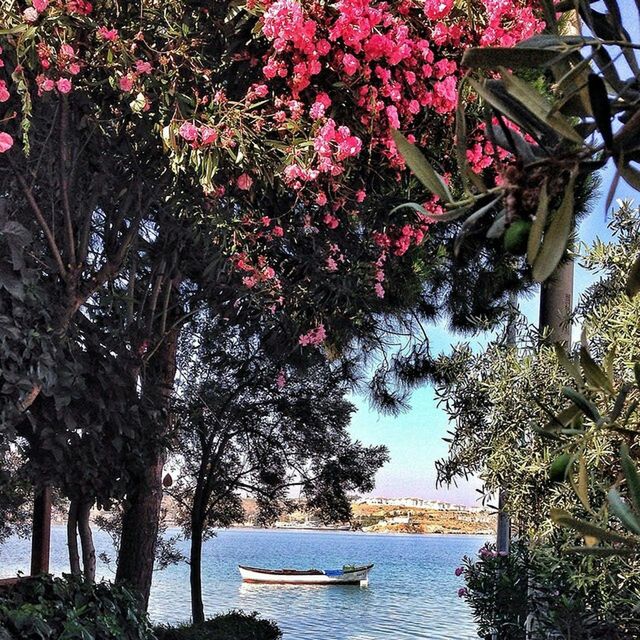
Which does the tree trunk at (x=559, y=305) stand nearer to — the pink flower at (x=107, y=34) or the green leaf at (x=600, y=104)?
the pink flower at (x=107, y=34)

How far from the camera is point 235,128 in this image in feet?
11.7

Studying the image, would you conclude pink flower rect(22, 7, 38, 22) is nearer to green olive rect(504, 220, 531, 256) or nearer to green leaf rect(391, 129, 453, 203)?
green leaf rect(391, 129, 453, 203)

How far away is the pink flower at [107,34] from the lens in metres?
3.55

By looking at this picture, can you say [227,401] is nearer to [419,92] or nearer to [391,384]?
[391,384]

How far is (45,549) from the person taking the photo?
323 inches

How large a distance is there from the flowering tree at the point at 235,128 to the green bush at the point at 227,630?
4.78m

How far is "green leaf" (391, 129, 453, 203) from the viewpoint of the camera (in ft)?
2.26

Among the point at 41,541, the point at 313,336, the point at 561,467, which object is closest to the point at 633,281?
the point at 561,467

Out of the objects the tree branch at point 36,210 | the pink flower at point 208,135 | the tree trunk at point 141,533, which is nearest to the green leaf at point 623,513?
the pink flower at point 208,135

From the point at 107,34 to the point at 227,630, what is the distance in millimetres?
7662

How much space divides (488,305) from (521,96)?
717 cm

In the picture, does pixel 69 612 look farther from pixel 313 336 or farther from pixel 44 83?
pixel 44 83

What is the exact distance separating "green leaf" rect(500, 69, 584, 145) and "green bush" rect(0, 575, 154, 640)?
423 cm

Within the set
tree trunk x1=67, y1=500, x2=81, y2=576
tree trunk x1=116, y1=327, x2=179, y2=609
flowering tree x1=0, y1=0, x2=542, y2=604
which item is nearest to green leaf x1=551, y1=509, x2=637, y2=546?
flowering tree x1=0, y1=0, x2=542, y2=604
